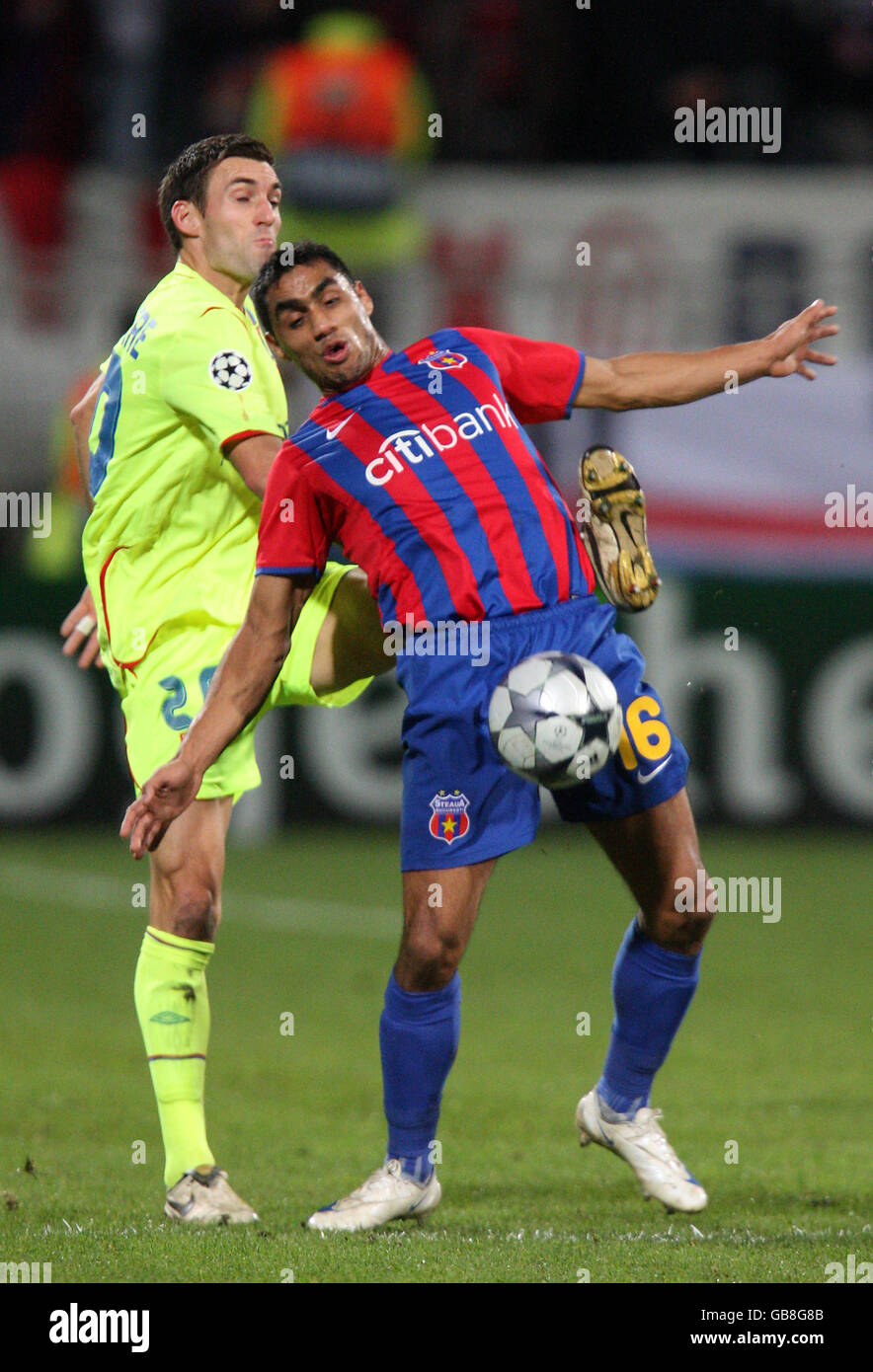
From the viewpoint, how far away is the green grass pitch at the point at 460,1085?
12.3ft

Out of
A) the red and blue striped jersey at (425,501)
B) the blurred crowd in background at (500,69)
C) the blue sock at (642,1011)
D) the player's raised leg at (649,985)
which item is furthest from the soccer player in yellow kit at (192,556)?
the blurred crowd in background at (500,69)

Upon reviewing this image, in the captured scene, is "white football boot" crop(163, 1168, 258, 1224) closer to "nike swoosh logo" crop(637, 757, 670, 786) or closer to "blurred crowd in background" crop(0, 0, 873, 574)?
"nike swoosh logo" crop(637, 757, 670, 786)

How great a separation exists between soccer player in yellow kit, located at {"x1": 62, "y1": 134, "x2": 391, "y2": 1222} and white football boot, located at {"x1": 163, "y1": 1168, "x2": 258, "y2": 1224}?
1cm

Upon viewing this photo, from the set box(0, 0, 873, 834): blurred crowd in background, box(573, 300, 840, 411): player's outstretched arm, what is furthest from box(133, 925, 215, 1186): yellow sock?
box(0, 0, 873, 834): blurred crowd in background

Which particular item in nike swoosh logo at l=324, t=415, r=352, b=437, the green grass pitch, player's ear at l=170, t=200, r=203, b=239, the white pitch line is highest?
player's ear at l=170, t=200, r=203, b=239

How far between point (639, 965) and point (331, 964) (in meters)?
3.60

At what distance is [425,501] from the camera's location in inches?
155

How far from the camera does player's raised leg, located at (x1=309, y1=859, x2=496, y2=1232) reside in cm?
389

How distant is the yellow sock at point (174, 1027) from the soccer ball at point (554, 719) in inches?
36.7

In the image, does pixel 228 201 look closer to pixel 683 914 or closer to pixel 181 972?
pixel 181 972

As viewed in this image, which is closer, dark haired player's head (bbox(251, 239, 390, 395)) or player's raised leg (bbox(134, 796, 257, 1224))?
dark haired player's head (bbox(251, 239, 390, 395))

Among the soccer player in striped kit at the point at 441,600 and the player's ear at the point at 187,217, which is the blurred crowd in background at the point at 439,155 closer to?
the player's ear at the point at 187,217

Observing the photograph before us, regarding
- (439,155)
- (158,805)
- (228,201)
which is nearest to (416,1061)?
(158,805)

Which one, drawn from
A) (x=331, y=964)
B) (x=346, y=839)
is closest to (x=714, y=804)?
(x=346, y=839)
